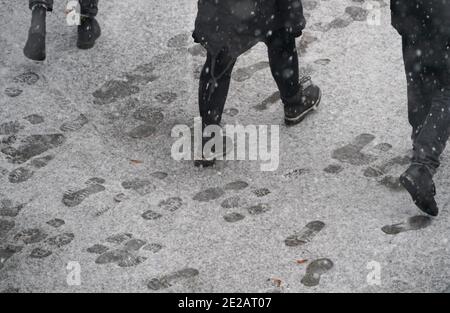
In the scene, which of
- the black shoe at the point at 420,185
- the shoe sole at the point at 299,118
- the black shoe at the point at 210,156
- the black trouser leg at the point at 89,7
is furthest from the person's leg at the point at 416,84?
the black trouser leg at the point at 89,7

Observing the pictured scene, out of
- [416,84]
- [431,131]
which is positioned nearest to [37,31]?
[416,84]

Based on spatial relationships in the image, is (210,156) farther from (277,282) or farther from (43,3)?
(43,3)

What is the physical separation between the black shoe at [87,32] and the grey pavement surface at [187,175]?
0.07 metres

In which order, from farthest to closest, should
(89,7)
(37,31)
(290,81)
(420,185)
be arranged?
1. (89,7)
2. (37,31)
3. (290,81)
4. (420,185)

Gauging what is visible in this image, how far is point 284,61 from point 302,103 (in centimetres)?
33

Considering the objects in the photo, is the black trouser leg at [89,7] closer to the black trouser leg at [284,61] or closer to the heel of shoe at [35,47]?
the heel of shoe at [35,47]

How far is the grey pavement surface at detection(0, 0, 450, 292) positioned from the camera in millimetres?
4160

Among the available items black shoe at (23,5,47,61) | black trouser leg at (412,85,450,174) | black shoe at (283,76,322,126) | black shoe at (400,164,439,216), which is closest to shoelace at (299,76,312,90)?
black shoe at (283,76,322,126)

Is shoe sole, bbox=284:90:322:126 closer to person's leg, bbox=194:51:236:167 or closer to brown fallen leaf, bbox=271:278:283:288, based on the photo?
person's leg, bbox=194:51:236:167

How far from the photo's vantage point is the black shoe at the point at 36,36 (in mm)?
5656

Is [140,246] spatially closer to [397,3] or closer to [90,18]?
[397,3]

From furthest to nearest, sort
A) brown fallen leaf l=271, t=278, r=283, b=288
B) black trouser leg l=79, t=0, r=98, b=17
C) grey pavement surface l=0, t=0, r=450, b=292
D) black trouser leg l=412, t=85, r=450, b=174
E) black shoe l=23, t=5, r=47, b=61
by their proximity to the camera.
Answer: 1. black trouser leg l=79, t=0, r=98, b=17
2. black shoe l=23, t=5, r=47, b=61
3. black trouser leg l=412, t=85, r=450, b=174
4. grey pavement surface l=0, t=0, r=450, b=292
5. brown fallen leaf l=271, t=278, r=283, b=288

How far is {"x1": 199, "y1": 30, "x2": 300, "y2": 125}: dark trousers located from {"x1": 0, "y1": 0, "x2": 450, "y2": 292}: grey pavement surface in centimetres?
31

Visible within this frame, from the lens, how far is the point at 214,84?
Result: 4.89 metres
